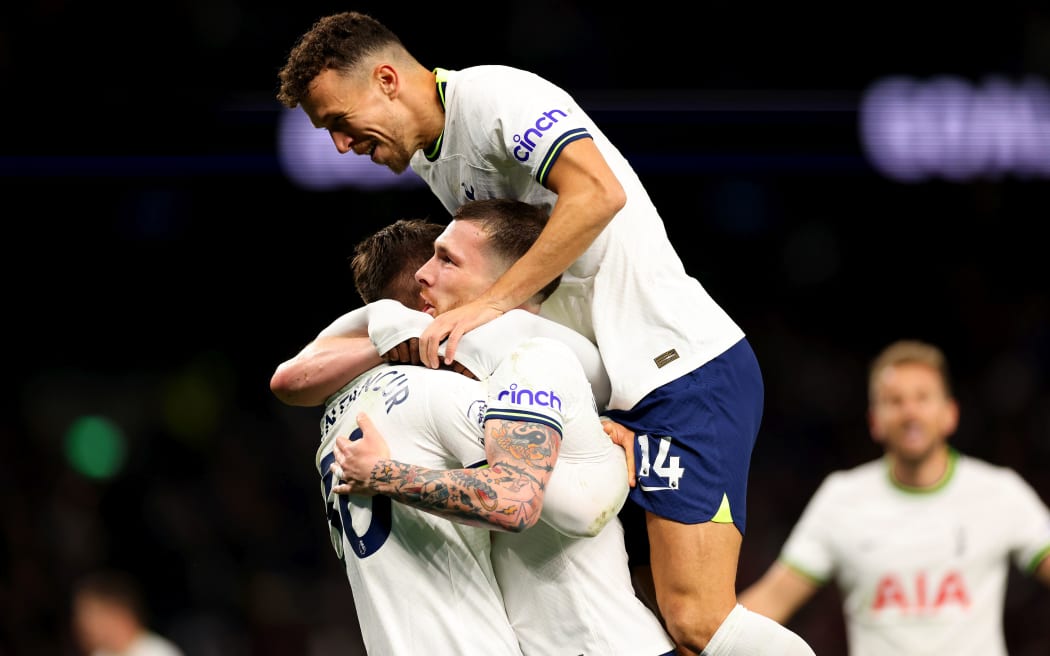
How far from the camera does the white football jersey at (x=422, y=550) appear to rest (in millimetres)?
2713

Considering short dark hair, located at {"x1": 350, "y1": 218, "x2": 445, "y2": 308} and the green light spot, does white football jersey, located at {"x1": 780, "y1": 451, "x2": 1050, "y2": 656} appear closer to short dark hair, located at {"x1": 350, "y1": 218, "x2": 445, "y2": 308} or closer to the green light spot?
short dark hair, located at {"x1": 350, "y1": 218, "x2": 445, "y2": 308}

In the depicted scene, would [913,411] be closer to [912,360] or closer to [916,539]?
[912,360]

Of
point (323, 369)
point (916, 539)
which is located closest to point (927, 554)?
point (916, 539)

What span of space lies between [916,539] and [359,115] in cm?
320

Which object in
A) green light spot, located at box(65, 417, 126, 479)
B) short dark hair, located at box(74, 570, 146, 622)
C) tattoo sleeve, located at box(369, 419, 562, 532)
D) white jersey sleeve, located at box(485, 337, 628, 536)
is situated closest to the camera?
tattoo sleeve, located at box(369, 419, 562, 532)

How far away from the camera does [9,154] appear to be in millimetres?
8164

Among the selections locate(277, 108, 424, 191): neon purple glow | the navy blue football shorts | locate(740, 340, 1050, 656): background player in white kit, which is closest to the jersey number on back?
the navy blue football shorts

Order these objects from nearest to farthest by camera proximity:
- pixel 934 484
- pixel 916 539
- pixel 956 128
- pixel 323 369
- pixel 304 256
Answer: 1. pixel 323 369
2. pixel 916 539
3. pixel 934 484
4. pixel 956 128
5. pixel 304 256

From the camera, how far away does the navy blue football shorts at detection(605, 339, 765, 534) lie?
3182 mm

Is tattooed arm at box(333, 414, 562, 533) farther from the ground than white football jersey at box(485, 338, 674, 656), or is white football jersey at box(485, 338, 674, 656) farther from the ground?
tattooed arm at box(333, 414, 562, 533)

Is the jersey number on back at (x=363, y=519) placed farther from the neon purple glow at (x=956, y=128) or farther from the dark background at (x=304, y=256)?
the neon purple glow at (x=956, y=128)

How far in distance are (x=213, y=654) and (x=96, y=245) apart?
298 centimetres

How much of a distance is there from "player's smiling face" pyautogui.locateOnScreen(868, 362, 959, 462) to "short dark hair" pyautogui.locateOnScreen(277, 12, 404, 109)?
118 inches

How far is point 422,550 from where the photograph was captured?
9.05 ft
